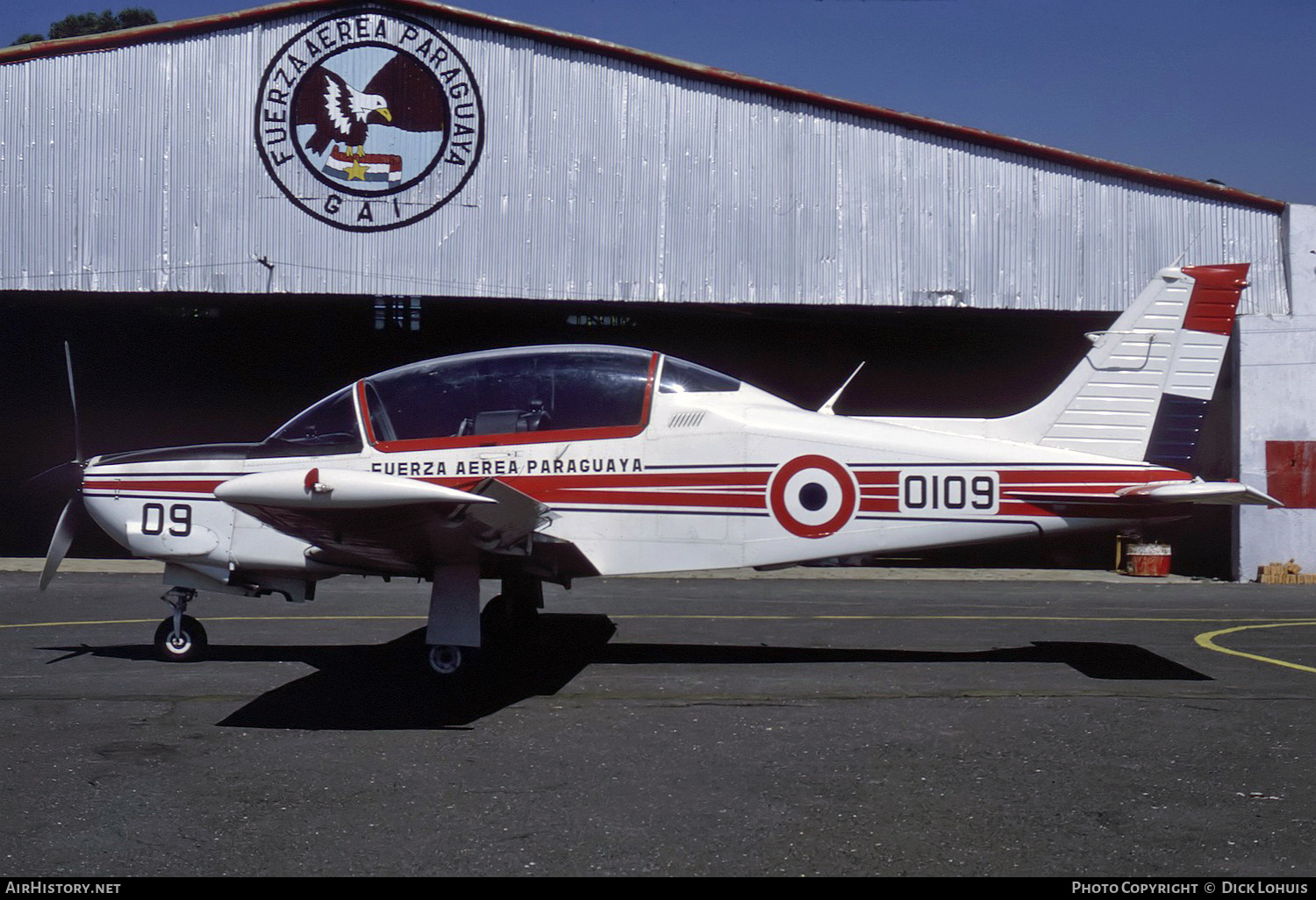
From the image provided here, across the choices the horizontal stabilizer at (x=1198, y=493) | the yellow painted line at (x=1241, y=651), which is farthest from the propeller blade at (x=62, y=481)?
the yellow painted line at (x=1241, y=651)

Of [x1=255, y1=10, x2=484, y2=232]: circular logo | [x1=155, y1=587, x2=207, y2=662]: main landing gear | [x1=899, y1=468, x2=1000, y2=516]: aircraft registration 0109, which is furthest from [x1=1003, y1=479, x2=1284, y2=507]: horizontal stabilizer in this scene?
[x1=255, y1=10, x2=484, y2=232]: circular logo

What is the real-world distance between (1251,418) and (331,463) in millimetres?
13475

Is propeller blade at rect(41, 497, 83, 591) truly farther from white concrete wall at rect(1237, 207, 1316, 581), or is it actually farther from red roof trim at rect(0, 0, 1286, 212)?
white concrete wall at rect(1237, 207, 1316, 581)

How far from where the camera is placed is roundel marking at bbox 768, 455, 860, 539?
774cm

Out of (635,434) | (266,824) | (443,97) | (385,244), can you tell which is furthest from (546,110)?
(266,824)

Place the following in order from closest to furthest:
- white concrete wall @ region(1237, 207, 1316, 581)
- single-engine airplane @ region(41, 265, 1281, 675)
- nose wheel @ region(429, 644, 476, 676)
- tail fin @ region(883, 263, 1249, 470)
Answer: nose wheel @ region(429, 644, 476, 676)
single-engine airplane @ region(41, 265, 1281, 675)
tail fin @ region(883, 263, 1249, 470)
white concrete wall @ region(1237, 207, 1316, 581)

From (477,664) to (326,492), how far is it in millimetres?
2654

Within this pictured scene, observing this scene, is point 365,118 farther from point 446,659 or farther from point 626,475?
point 446,659

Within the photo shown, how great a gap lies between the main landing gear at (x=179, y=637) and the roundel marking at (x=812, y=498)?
4178 mm

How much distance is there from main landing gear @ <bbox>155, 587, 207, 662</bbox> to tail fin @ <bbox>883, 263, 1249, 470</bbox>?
535 cm

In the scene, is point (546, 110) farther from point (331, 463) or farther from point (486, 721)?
point (486, 721)

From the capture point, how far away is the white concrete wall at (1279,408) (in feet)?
53.2

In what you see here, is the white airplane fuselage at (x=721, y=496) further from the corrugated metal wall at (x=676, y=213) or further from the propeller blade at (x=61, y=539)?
the corrugated metal wall at (x=676, y=213)

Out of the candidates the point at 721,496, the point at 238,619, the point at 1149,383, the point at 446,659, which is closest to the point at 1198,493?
the point at 1149,383
